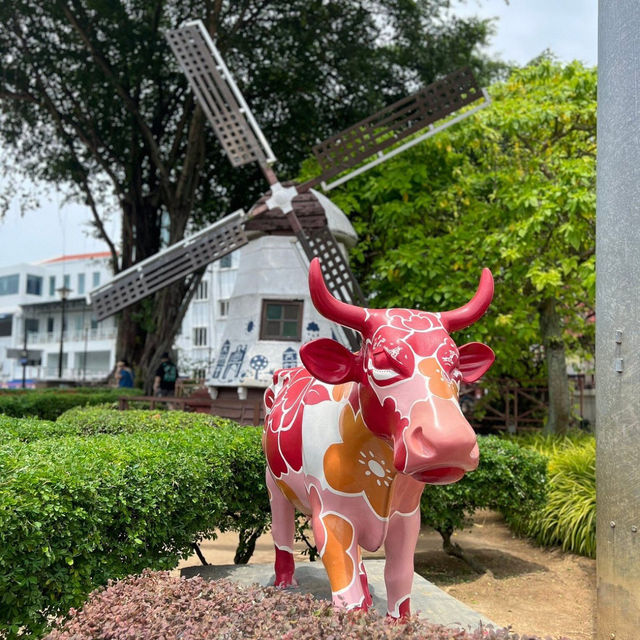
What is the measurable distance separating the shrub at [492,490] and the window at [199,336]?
3185 centimetres

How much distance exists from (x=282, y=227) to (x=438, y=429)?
936cm

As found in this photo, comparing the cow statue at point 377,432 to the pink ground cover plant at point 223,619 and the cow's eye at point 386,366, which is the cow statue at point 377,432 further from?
the pink ground cover plant at point 223,619

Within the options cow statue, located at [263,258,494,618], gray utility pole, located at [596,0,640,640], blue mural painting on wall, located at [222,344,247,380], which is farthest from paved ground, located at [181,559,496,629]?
blue mural painting on wall, located at [222,344,247,380]

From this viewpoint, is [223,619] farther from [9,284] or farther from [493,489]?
[9,284]

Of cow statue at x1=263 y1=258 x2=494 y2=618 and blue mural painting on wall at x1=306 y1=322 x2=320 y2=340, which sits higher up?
blue mural painting on wall at x1=306 y1=322 x2=320 y2=340

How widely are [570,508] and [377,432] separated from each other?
17.8 ft

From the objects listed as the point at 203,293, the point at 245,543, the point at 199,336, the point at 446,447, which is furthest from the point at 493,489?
the point at 203,293

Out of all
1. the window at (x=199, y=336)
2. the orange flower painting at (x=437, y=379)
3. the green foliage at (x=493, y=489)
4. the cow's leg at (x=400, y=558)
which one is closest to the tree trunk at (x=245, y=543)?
the green foliage at (x=493, y=489)

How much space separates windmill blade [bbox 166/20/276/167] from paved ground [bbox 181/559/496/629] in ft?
28.5

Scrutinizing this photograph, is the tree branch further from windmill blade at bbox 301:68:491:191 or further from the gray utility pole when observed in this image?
the gray utility pole

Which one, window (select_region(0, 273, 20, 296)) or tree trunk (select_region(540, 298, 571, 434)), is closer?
tree trunk (select_region(540, 298, 571, 434))

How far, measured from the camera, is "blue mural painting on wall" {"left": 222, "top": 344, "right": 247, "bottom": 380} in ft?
38.1

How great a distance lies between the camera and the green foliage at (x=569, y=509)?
7230mm

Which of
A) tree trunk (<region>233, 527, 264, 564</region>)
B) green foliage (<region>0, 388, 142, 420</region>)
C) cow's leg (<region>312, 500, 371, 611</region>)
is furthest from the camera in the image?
green foliage (<region>0, 388, 142, 420</region>)
